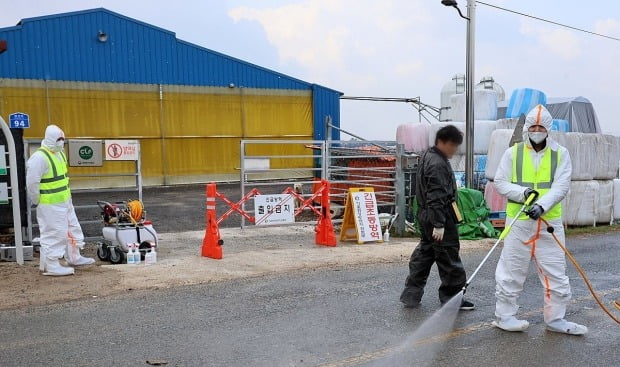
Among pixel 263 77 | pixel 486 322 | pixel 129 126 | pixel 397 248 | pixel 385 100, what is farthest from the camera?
pixel 385 100

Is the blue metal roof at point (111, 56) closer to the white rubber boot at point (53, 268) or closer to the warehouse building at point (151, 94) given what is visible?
the warehouse building at point (151, 94)

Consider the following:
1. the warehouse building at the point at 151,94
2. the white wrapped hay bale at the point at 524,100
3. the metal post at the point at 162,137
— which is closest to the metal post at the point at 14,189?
the warehouse building at the point at 151,94

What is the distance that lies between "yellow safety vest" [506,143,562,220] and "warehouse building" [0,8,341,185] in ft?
46.8

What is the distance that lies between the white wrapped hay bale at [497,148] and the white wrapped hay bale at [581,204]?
6.24 ft

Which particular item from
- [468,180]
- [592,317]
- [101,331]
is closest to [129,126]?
[468,180]

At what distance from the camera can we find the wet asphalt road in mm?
4727

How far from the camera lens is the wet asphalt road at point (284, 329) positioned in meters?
4.73

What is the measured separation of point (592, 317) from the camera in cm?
589

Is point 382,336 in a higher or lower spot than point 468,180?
lower

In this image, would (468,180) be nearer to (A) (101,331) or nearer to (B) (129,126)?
(A) (101,331)

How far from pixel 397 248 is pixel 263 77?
651 inches

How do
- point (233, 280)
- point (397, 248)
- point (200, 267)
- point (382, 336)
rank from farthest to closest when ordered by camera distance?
1. point (397, 248)
2. point (200, 267)
3. point (233, 280)
4. point (382, 336)

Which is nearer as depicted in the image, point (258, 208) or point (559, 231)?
point (559, 231)

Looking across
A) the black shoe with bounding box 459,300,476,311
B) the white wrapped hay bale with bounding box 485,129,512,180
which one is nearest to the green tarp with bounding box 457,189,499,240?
the white wrapped hay bale with bounding box 485,129,512,180
